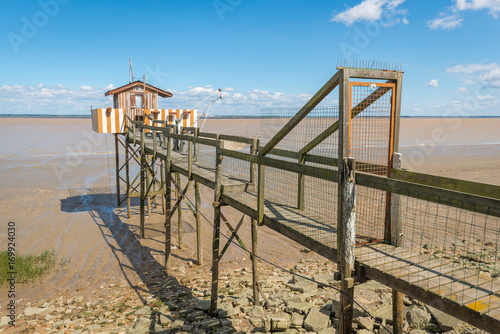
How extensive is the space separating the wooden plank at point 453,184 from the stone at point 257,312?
13.7ft

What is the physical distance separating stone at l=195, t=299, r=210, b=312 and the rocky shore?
21mm

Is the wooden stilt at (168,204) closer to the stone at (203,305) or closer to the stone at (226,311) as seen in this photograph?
the stone at (203,305)

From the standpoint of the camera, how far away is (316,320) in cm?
673

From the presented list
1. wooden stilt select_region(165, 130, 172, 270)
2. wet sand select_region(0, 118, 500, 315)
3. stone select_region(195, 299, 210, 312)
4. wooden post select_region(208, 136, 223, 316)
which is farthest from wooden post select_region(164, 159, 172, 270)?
wooden post select_region(208, 136, 223, 316)

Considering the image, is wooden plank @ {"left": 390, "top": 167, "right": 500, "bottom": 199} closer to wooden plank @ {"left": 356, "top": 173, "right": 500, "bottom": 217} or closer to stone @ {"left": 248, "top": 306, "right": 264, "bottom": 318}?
wooden plank @ {"left": 356, "top": 173, "right": 500, "bottom": 217}

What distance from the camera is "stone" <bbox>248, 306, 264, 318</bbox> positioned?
745cm

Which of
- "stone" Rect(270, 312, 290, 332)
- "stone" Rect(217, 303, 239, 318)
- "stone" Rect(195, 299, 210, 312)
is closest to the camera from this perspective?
"stone" Rect(270, 312, 290, 332)

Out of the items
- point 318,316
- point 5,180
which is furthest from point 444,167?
point 5,180

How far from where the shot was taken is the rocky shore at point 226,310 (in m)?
6.52

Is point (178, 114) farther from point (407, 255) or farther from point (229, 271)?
point (407, 255)

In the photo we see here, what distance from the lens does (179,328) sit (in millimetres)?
7281

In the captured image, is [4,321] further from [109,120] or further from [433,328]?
[109,120]

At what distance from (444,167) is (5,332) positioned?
2444cm

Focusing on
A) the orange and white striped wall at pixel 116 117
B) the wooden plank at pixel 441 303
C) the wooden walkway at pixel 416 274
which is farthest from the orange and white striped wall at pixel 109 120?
the wooden plank at pixel 441 303
